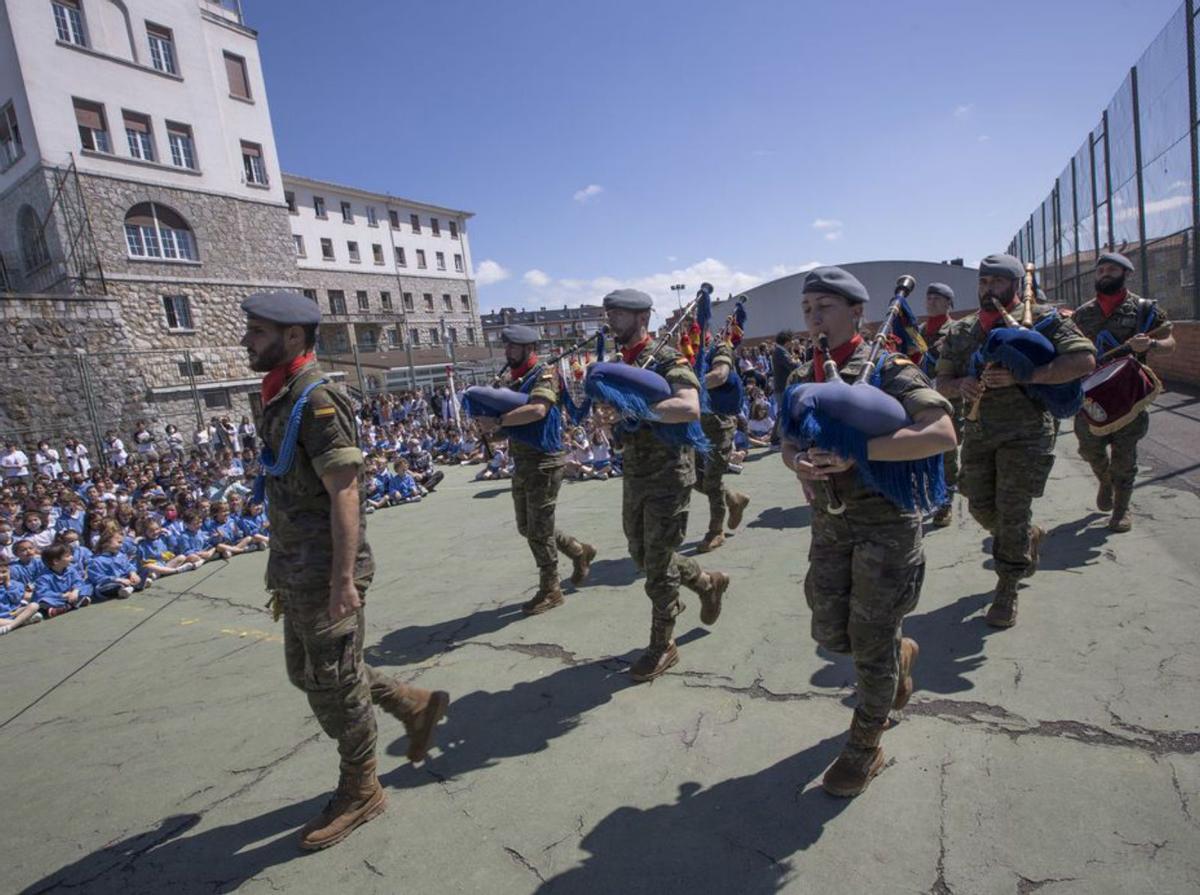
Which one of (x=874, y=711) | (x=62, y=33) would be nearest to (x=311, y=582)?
(x=874, y=711)

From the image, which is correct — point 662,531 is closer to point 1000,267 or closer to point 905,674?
point 905,674

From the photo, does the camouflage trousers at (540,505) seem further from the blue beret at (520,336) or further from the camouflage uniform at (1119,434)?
the camouflage uniform at (1119,434)

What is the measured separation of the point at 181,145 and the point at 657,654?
30156 mm

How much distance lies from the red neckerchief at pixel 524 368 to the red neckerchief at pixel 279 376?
7.77 ft

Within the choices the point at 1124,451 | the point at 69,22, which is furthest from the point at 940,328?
the point at 69,22

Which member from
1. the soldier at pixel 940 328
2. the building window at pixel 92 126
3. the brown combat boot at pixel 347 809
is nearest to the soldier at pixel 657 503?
the brown combat boot at pixel 347 809

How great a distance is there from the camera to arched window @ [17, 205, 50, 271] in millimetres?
22859

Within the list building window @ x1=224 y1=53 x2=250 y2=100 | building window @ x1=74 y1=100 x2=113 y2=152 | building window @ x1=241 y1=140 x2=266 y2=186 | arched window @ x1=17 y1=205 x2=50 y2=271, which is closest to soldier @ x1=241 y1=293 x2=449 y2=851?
building window @ x1=74 y1=100 x2=113 y2=152

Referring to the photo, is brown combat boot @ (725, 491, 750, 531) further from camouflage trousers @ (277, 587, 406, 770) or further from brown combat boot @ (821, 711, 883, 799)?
camouflage trousers @ (277, 587, 406, 770)

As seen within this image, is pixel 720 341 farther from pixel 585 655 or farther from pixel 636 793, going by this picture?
pixel 636 793

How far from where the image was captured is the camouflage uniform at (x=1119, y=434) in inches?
198

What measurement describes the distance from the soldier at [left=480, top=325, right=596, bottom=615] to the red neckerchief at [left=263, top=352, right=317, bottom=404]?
6.84 ft

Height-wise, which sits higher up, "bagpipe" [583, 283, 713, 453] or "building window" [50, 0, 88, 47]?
"building window" [50, 0, 88, 47]

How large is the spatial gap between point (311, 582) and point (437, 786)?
1152mm
